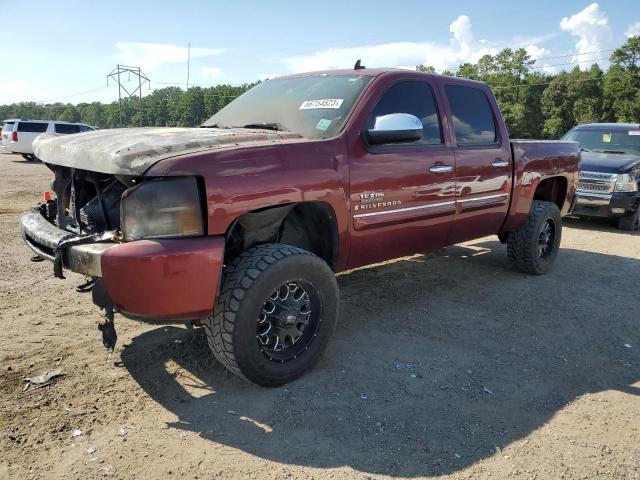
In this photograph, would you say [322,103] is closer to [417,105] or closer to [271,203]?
[417,105]

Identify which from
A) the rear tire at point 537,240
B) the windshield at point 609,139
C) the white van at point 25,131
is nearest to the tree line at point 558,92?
the white van at point 25,131

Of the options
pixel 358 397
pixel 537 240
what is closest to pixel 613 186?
pixel 537 240

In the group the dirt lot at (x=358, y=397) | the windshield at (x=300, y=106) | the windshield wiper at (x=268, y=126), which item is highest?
the windshield at (x=300, y=106)

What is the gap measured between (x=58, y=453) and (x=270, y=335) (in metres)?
1.24

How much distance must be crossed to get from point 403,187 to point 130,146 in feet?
6.37

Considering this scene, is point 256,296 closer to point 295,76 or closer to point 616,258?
point 295,76

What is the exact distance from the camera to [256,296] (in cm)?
297

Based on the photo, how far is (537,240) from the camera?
5.69 metres

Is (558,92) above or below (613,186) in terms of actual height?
above

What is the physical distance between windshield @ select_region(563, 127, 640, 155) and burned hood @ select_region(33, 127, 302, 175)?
8.27 meters

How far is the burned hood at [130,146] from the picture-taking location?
2781 millimetres

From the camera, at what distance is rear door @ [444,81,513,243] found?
456 centimetres

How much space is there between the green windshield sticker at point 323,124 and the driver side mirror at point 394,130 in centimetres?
27

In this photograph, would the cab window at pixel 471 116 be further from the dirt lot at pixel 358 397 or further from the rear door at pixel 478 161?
the dirt lot at pixel 358 397
